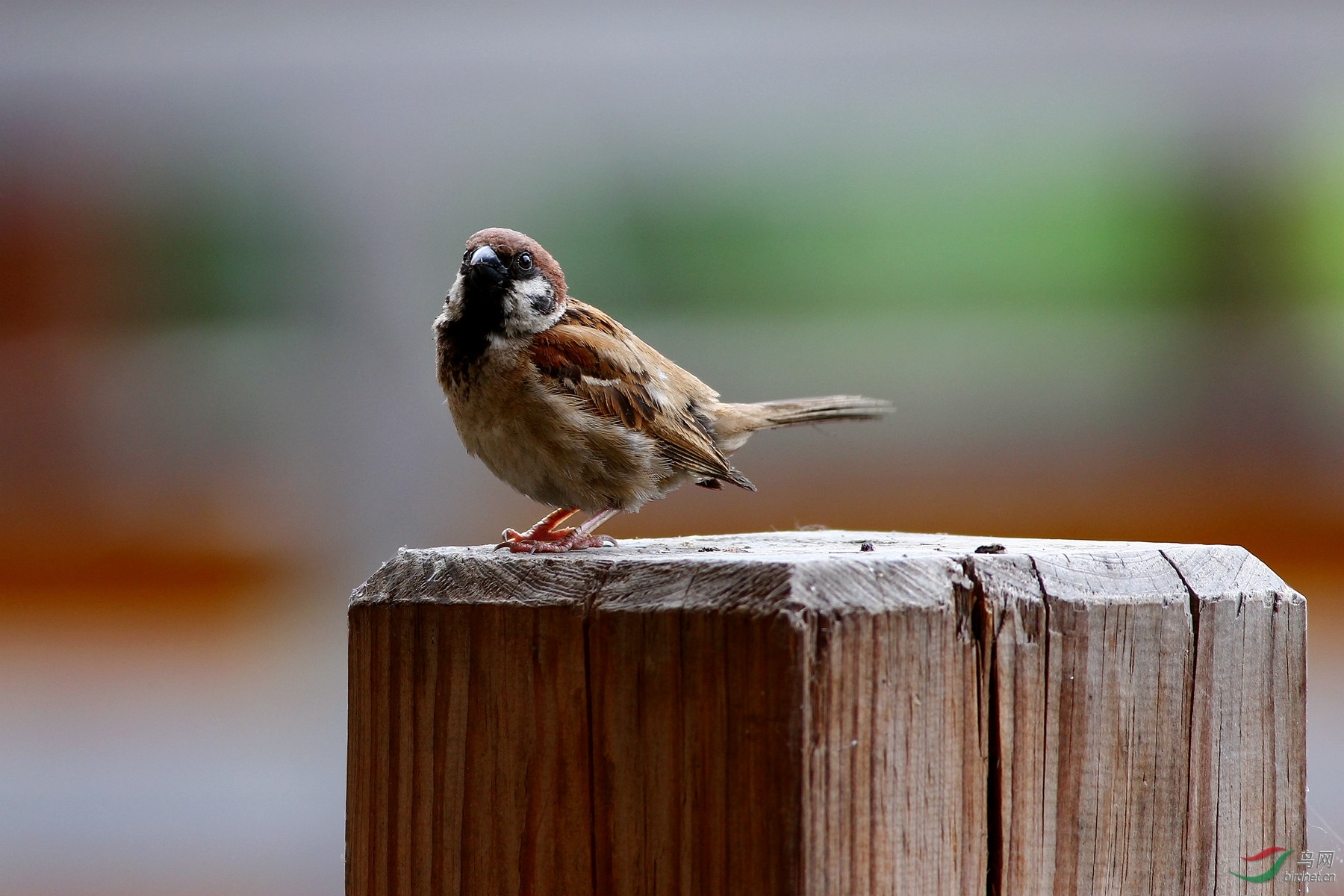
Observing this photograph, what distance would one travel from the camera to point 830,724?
140 centimetres

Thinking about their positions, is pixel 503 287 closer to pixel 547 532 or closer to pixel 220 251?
pixel 547 532

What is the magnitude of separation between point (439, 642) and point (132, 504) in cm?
551

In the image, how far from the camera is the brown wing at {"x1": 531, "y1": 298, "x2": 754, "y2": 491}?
2.78m

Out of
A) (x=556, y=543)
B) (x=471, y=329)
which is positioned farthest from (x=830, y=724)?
(x=471, y=329)

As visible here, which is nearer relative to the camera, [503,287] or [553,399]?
[553,399]

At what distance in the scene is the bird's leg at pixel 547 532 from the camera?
2701 millimetres

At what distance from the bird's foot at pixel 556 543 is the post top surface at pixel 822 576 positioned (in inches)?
2.4

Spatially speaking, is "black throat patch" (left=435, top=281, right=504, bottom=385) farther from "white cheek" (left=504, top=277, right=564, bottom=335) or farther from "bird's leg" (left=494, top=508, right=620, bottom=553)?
"bird's leg" (left=494, top=508, right=620, bottom=553)

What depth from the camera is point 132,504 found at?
21.2 feet

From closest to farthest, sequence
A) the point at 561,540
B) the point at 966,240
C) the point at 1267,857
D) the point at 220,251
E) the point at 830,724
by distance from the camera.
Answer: the point at 830,724 < the point at 1267,857 < the point at 561,540 < the point at 966,240 < the point at 220,251

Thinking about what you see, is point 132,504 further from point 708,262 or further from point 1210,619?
point 1210,619

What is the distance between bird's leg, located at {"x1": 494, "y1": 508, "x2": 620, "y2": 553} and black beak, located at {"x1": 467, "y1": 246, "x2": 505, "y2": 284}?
60 centimetres

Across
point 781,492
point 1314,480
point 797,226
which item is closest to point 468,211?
point 797,226

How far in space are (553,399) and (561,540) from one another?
0.36 meters
